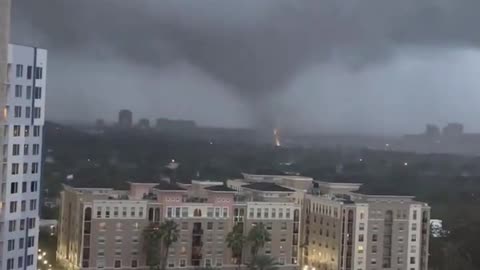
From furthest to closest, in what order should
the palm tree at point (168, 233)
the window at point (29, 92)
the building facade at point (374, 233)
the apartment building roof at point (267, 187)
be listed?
the apartment building roof at point (267, 187), the building facade at point (374, 233), the palm tree at point (168, 233), the window at point (29, 92)

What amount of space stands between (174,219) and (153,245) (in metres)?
1.33

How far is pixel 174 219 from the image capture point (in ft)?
84.1

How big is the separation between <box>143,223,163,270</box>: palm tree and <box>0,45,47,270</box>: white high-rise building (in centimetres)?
885

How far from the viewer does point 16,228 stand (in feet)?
49.5

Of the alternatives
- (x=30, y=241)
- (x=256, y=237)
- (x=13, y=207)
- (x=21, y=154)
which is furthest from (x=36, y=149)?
(x=256, y=237)

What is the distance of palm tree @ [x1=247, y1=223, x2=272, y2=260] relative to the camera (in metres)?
25.3

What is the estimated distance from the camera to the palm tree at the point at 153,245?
2456cm

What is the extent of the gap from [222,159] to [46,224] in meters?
24.6

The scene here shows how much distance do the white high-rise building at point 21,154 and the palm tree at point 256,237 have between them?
10605 millimetres

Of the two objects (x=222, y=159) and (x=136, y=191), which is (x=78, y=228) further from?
(x=222, y=159)

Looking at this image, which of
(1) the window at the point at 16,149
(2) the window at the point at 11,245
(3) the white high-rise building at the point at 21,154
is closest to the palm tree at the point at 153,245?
(3) the white high-rise building at the point at 21,154

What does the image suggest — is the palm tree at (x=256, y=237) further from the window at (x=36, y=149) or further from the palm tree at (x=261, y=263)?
the window at (x=36, y=149)

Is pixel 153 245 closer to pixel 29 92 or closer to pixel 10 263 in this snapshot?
pixel 10 263

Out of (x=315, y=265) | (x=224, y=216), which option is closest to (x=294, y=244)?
(x=315, y=265)
